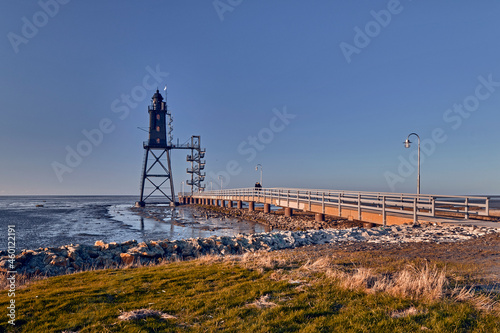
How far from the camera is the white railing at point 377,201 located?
1498 cm

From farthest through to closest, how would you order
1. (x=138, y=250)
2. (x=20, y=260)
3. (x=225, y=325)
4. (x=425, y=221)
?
(x=425, y=221) → (x=138, y=250) → (x=20, y=260) → (x=225, y=325)

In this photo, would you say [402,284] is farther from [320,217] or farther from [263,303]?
[320,217]

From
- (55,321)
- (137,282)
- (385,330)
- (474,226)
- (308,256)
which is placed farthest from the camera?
(474,226)

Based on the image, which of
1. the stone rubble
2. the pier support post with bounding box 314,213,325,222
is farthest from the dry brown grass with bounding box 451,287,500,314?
the pier support post with bounding box 314,213,325,222

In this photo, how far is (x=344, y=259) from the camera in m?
8.37

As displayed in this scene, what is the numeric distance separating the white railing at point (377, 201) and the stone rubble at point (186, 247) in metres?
1.45

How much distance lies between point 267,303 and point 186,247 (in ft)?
25.9

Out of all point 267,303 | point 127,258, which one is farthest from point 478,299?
point 127,258

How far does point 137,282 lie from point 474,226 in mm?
14226

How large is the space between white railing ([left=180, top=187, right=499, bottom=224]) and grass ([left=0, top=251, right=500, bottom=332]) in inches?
306

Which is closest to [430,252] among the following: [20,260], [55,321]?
[55,321]

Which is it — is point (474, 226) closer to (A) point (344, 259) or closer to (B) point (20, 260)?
(A) point (344, 259)

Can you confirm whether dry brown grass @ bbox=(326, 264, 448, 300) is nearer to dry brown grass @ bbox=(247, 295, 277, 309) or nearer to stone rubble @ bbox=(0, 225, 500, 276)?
dry brown grass @ bbox=(247, 295, 277, 309)

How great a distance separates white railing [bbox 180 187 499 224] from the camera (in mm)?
14984
